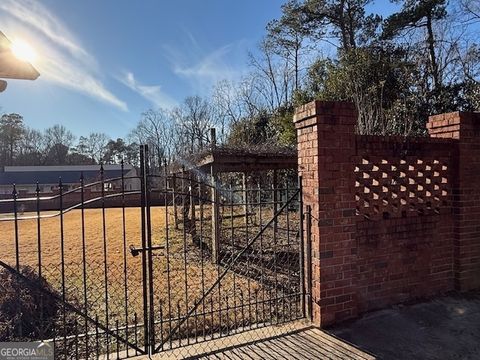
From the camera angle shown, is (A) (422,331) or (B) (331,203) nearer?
(A) (422,331)

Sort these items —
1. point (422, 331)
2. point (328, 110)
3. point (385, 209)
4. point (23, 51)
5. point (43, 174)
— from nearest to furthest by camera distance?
point (23, 51), point (422, 331), point (328, 110), point (385, 209), point (43, 174)

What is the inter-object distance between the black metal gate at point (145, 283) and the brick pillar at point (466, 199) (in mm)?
2106

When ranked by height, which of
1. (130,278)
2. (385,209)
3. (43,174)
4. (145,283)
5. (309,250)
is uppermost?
(43,174)

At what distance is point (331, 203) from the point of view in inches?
146

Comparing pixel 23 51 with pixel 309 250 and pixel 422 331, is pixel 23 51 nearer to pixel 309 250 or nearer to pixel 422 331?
pixel 309 250

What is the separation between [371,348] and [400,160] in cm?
220

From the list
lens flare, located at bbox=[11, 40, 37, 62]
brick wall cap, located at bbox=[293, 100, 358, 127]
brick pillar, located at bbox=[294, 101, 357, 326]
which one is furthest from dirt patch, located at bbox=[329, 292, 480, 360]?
lens flare, located at bbox=[11, 40, 37, 62]

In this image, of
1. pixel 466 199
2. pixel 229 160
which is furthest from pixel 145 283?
pixel 229 160

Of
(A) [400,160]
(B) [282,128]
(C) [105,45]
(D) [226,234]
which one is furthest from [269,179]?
(A) [400,160]

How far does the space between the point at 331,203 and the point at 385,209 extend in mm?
877

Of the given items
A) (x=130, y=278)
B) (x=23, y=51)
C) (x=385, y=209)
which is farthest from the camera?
(x=130, y=278)

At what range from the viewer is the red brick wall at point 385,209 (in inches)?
146

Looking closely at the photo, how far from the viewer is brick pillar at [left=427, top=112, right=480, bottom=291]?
456 cm

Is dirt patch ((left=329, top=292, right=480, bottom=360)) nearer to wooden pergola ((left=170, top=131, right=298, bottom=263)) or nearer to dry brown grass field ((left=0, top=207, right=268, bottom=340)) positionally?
dry brown grass field ((left=0, top=207, right=268, bottom=340))
